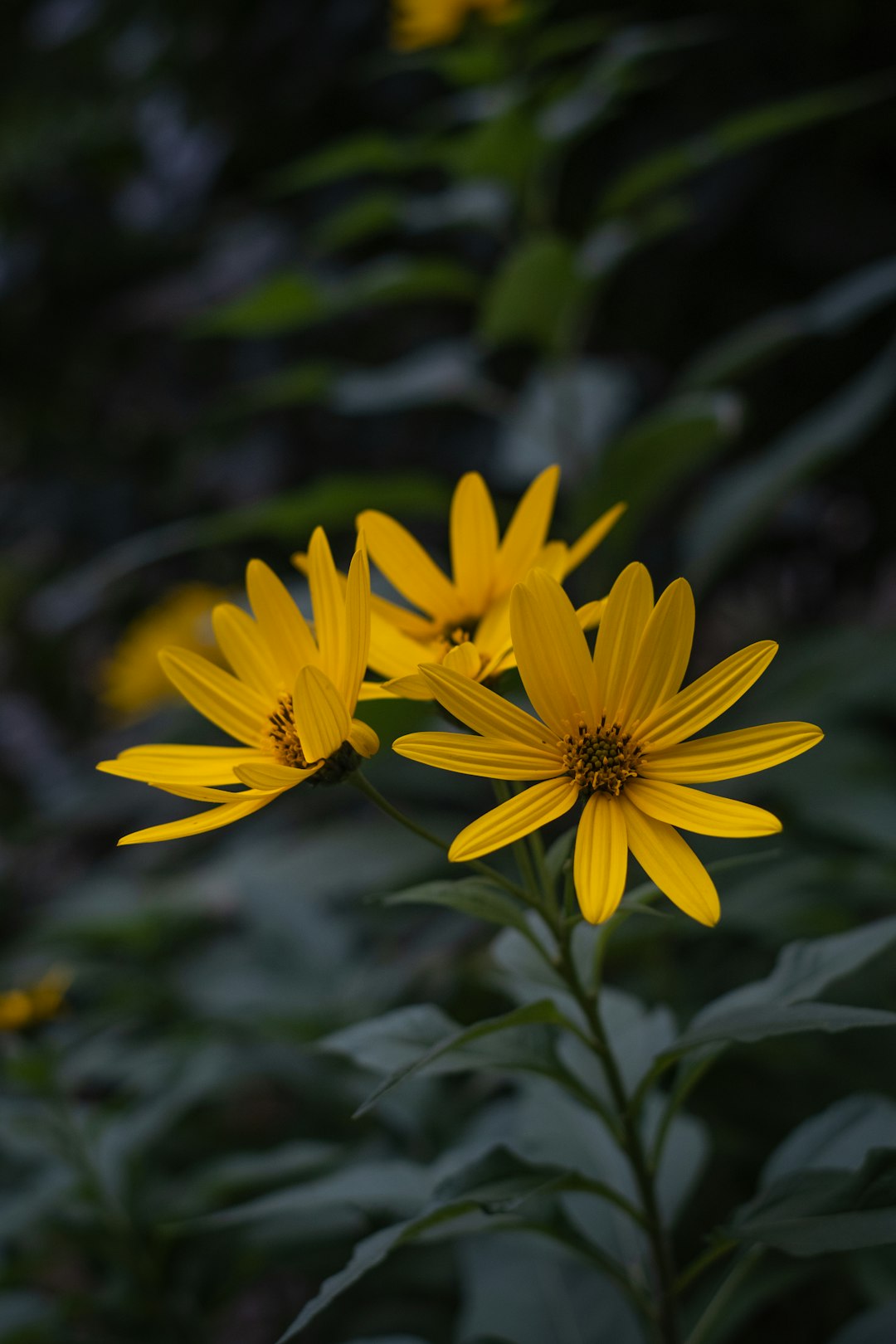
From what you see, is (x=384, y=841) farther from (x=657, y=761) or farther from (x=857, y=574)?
(x=857, y=574)

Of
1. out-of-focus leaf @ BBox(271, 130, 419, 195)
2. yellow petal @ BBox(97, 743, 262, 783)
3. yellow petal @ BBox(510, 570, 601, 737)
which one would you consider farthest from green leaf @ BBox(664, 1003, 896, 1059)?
out-of-focus leaf @ BBox(271, 130, 419, 195)

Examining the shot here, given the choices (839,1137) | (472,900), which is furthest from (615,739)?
(839,1137)

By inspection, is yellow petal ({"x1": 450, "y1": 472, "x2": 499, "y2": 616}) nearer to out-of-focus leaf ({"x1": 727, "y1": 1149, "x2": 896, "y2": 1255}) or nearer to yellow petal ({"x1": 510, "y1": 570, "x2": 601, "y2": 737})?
yellow petal ({"x1": 510, "y1": 570, "x2": 601, "y2": 737})

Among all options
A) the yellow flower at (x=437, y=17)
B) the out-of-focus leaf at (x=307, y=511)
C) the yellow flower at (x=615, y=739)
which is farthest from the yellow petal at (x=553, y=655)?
the yellow flower at (x=437, y=17)

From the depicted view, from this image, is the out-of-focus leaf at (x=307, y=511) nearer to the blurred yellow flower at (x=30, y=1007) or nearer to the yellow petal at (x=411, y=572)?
the blurred yellow flower at (x=30, y=1007)

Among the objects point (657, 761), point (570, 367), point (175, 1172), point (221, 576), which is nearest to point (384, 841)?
point (175, 1172)

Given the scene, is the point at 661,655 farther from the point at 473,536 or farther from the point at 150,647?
the point at 150,647
